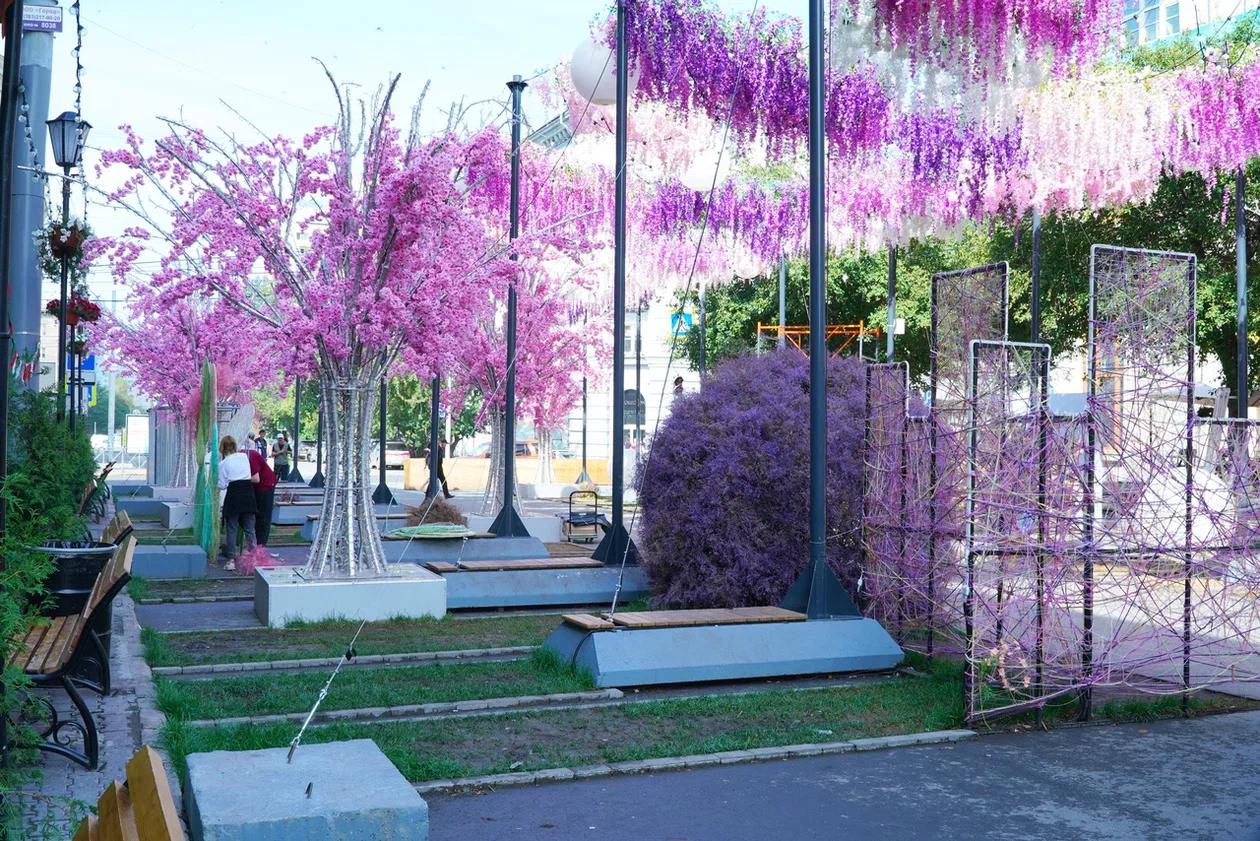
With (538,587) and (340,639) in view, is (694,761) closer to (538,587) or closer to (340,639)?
(340,639)

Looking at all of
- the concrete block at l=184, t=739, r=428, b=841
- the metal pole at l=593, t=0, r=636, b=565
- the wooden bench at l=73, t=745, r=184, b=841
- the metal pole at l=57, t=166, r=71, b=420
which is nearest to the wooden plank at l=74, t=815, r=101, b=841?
the wooden bench at l=73, t=745, r=184, b=841

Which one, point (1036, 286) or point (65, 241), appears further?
point (1036, 286)

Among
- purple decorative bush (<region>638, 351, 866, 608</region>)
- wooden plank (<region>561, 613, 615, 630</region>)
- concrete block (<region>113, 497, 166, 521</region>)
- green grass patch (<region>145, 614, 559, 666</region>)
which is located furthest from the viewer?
concrete block (<region>113, 497, 166, 521</region>)

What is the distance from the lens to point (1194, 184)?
27.7 m

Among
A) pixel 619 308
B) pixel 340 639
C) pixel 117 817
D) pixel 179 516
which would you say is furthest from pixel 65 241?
pixel 117 817

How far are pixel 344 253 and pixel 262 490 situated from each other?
6.74 m

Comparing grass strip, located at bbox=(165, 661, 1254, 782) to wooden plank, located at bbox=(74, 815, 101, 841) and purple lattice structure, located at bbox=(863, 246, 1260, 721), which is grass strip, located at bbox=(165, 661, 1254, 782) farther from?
wooden plank, located at bbox=(74, 815, 101, 841)

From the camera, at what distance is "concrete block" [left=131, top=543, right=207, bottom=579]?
16.3 m

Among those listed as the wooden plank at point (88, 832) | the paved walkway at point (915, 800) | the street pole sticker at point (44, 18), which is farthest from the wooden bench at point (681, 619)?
the street pole sticker at point (44, 18)

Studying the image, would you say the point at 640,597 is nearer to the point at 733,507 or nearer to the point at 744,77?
the point at 733,507

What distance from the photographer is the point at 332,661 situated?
33.1 feet

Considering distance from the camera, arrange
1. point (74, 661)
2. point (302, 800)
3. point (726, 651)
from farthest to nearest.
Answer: point (726, 651)
point (74, 661)
point (302, 800)

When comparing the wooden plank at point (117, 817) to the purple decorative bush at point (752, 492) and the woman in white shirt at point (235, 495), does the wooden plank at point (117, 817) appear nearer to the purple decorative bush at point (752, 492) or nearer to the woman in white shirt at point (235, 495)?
the purple decorative bush at point (752, 492)

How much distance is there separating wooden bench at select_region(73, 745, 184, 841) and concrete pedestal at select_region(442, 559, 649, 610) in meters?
9.50
